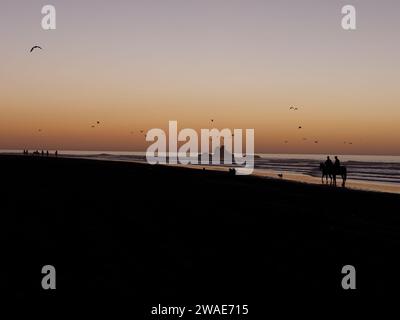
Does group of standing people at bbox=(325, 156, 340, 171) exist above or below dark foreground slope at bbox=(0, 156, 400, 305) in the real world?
above

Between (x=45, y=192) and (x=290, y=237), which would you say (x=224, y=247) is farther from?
(x=45, y=192)

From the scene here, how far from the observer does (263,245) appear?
1376 centimetres

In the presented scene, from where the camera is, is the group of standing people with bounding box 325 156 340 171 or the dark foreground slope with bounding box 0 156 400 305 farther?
the group of standing people with bounding box 325 156 340 171

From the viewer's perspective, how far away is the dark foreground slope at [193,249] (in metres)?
9.60

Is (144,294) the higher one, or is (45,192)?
(45,192)

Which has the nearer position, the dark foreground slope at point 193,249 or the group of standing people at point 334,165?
the dark foreground slope at point 193,249

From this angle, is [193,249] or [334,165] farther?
[334,165]

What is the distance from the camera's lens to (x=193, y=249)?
1294 cm

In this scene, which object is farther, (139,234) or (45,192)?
(45,192)

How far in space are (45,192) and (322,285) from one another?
64.4ft

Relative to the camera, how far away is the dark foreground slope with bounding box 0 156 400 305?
960 centimetres

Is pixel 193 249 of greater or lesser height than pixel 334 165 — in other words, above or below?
below

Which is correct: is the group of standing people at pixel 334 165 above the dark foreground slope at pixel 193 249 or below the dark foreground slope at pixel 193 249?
above

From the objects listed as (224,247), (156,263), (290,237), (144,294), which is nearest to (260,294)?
(144,294)
